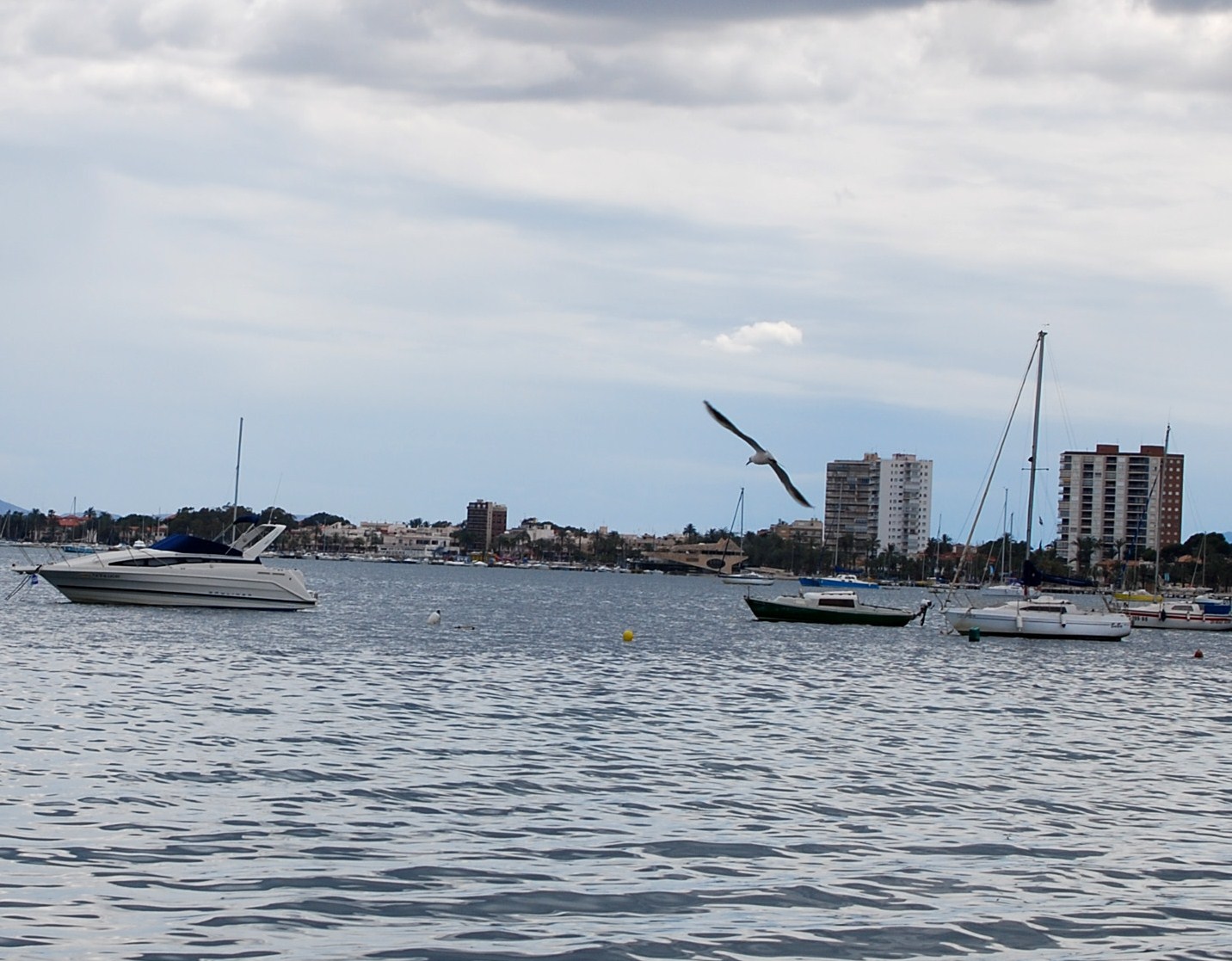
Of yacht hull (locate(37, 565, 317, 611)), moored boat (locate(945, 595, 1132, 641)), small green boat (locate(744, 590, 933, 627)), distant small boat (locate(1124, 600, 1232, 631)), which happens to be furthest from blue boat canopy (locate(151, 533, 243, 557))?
distant small boat (locate(1124, 600, 1232, 631))

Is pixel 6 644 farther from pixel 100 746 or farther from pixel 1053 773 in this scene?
pixel 1053 773

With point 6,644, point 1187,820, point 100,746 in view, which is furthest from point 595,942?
point 6,644

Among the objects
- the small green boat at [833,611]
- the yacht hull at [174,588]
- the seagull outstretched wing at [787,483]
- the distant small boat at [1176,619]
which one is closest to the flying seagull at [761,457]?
the seagull outstretched wing at [787,483]

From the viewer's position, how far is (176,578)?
6881 cm

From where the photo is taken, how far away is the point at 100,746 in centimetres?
2575

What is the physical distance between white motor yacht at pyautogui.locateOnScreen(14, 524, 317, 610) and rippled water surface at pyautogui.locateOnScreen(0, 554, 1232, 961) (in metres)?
23.9

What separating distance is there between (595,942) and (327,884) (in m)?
3.34

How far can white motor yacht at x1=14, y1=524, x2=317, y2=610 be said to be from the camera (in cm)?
6881

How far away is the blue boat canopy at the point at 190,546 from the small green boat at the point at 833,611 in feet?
110

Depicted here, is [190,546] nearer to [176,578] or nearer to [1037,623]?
[176,578]

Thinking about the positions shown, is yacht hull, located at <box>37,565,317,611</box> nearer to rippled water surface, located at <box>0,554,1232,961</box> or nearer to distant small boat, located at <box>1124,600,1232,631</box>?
rippled water surface, located at <box>0,554,1232,961</box>

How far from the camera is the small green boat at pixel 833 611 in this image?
9031 cm

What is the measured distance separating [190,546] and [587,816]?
2084 inches

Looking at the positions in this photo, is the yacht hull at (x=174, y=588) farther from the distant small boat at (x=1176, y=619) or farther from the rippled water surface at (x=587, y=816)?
the distant small boat at (x=1176, y=619)
